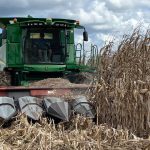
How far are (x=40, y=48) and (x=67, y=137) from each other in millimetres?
6122

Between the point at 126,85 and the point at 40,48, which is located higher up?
the point at 40,48

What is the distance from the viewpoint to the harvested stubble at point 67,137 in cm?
540

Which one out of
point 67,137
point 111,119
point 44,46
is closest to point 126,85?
point 111,119

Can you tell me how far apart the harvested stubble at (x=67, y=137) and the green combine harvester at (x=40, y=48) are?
529 cm

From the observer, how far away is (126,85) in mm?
6055

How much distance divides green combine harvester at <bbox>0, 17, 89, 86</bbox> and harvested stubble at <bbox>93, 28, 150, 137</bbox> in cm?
482

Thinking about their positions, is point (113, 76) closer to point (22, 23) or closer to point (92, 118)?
point (92, 118)

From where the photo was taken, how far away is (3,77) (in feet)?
41.0

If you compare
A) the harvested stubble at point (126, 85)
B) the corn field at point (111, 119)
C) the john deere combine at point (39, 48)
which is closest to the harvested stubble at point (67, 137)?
the corn field at point (111, 119)

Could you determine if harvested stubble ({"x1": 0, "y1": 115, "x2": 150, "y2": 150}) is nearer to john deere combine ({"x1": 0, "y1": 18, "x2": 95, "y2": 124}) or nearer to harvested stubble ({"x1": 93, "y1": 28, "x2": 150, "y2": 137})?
harvested stubble ({"x1": 93, "y1": 28, "x2": 150, "y2": 137})

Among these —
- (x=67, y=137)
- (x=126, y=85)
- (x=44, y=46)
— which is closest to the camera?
(x=67, y=137)

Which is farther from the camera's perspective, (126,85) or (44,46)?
(44,46)

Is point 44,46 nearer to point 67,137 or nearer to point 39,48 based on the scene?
point 39,48

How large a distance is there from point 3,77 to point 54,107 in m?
6.56
